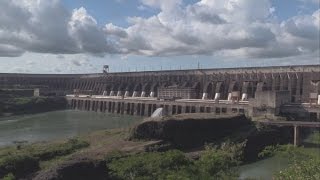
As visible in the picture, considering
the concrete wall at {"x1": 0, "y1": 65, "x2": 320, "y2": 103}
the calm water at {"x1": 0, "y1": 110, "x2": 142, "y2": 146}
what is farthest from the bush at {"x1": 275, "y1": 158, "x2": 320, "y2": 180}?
the concrete wall at {"x1": 0, "y1": 65, "x2": 320, "y2": 103}

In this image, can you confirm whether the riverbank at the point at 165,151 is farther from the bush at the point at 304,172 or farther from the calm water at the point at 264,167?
the calm water at the point at 264,167

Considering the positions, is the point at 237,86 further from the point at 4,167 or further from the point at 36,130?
the point at 4,167

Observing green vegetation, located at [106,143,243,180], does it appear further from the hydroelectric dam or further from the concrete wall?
the concrete wall

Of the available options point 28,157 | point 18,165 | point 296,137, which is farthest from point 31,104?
point 18,165

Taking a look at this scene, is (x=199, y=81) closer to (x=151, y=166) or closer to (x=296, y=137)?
(x=296, y=137)

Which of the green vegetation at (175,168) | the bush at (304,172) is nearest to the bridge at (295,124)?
the green vegetation at (175,168)
